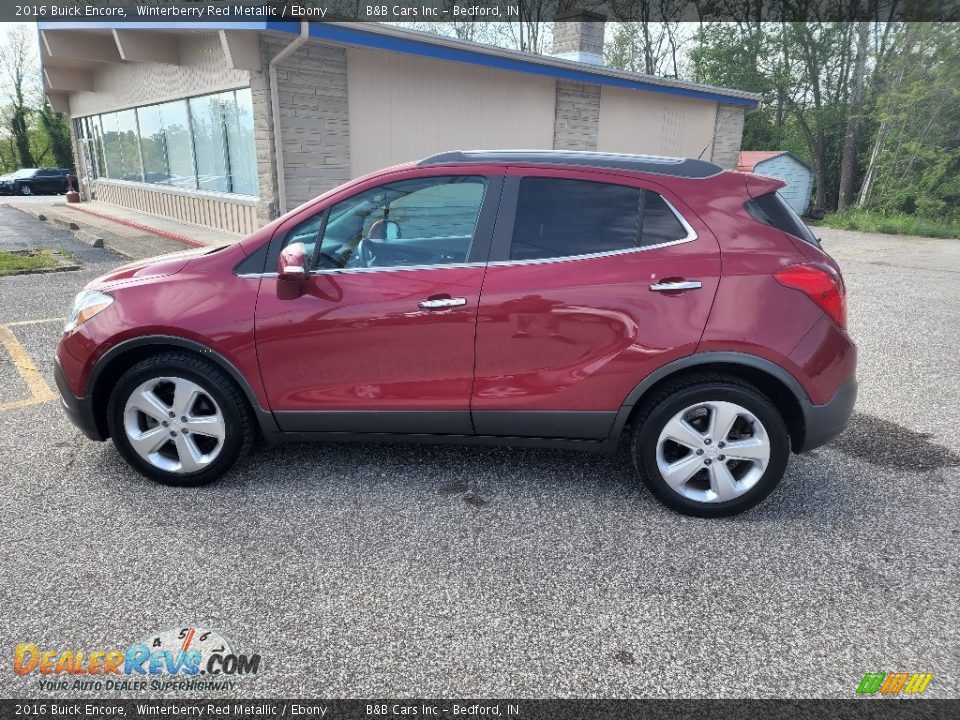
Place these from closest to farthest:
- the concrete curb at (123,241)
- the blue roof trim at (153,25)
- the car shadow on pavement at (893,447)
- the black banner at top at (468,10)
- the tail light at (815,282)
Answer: the tail light at (815,282) → the car shadow on pavement at (893,447) → the blue roof trim at (153,25) → the black banner at top at (468,10) → the concrete curb at (123,241)

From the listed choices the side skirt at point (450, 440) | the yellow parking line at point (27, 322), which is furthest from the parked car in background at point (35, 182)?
the side skirt at point (450, 440)

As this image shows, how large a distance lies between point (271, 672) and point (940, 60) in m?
30.6

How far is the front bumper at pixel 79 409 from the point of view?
345 centimetres

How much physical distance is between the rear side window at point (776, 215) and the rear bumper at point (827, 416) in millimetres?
754

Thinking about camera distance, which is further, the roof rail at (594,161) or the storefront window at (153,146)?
the storefront window at (153,146)

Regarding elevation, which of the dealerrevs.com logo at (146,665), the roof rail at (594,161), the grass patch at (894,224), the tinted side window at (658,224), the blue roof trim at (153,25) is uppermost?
the blue roof trim at (153,25)

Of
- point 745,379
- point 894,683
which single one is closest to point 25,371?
point 745,379

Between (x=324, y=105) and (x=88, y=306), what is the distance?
7.94m

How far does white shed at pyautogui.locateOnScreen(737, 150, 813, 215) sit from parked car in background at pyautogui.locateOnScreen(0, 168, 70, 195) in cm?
3064

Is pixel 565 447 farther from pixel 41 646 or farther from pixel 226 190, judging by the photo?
pixel 226 190

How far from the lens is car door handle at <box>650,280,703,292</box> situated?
3043 millimetres

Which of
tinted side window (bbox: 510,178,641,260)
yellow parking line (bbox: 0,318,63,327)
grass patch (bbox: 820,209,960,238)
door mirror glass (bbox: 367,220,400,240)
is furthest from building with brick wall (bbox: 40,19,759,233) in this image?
tinted side window (bbox: 510,178,641,260)

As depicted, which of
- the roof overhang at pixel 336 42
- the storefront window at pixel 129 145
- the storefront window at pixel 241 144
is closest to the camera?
the roof overhang at pixel 336 42

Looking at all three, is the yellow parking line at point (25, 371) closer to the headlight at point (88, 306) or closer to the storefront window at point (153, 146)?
the headlight at point (88, 306)
